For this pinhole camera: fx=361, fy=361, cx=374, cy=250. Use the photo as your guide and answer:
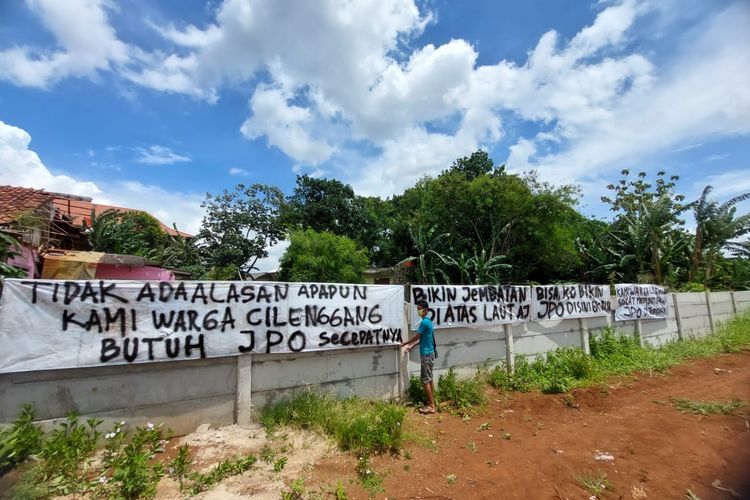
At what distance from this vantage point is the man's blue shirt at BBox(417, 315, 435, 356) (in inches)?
222

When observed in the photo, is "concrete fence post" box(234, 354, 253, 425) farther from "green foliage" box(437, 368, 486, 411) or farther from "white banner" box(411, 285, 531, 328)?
"green foliage" box(437, 368, 486, 411)

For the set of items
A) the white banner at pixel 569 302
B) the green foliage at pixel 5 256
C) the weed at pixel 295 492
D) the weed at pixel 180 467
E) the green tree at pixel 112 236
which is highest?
the green tree at pixel 112 236

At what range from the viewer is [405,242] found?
26.5m

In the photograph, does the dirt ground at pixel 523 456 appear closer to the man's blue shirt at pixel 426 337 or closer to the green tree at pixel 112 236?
the man's blue shirt at pixel 426 337

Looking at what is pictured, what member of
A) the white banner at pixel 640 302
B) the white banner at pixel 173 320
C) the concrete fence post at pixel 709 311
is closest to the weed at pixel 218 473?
the white banner at pixel 173 320

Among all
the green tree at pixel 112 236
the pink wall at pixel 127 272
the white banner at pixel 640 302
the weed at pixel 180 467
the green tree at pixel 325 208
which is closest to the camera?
the weed at pixel 180 467

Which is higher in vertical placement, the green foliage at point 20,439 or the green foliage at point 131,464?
the green foliage at point 20,439

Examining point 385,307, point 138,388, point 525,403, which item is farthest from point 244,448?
point 525,403

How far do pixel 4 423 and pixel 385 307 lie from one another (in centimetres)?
446

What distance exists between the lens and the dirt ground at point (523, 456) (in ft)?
11.3

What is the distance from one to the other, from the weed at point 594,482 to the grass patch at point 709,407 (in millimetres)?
3039

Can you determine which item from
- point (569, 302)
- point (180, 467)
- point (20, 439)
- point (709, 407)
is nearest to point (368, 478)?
point (180, 467)

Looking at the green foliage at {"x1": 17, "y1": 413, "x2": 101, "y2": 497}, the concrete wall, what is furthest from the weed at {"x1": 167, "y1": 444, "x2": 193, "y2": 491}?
the concrete wall

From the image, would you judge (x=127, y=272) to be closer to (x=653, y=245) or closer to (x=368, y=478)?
(x=368, y=478)
